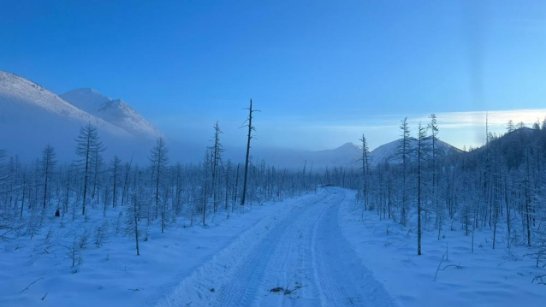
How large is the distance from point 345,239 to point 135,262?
1050 centimetres

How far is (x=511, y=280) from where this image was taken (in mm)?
9898

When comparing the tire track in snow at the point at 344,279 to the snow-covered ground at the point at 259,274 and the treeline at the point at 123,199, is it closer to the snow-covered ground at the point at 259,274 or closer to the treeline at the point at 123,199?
the snow-covered ground at the point at 259,274

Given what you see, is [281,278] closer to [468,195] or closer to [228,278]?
[228,278]

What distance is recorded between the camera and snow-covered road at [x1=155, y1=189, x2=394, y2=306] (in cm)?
798

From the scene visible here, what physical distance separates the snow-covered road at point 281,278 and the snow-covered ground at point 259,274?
0.03m

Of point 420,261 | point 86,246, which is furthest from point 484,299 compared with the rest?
point 86,246

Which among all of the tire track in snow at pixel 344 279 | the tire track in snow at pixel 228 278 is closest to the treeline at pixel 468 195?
the tire track in snow at pixel 344 279

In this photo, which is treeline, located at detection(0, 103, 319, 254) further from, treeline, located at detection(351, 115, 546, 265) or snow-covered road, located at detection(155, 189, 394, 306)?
treeline, located at detection(351, 115, 546, 265)

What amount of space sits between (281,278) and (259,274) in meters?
0.80

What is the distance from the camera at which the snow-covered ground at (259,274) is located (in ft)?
26.0

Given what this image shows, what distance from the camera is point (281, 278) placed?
9.64 meters

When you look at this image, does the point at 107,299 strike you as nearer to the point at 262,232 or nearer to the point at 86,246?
the point at 86,246

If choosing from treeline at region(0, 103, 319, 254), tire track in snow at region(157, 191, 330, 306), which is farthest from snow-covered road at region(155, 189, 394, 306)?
treeline at region(0, 103, 319, 254)

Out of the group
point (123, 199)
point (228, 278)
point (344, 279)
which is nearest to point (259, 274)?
point (228, 278)
